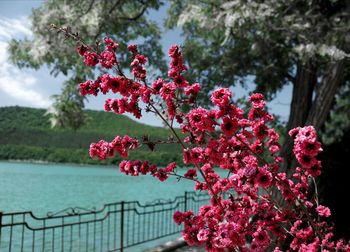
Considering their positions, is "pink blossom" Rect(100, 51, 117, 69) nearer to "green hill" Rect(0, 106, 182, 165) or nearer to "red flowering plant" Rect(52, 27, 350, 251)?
"red flowering plant" Rect(52, 27, 350, 251)

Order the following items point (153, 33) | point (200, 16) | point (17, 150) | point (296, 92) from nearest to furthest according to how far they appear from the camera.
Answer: point (200, 16) < point (296, 92) < point (153, 33) < point (17, 150)

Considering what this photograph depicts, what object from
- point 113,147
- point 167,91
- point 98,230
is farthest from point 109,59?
point 98,230

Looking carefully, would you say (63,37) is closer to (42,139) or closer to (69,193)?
(69,193)

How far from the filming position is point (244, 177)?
2682 mm

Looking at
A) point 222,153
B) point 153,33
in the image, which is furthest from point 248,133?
point 153,33

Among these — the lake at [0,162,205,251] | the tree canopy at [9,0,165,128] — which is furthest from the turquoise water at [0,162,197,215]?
the tree canopy at [9,0,165,128]

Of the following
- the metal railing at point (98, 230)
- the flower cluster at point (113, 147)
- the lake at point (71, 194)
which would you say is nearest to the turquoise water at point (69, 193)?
the lake at point (71, 194)

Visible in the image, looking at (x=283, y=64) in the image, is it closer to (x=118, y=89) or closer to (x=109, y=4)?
(x=109, y=4)

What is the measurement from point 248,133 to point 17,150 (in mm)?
101139

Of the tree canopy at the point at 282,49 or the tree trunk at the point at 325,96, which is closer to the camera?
the tree canopy at the point at 282,49

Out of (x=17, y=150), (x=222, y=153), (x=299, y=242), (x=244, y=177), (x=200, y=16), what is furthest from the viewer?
(x=17, y=150)

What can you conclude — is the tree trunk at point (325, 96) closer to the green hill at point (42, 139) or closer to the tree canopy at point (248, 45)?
the tree canopy at point (248, 45)

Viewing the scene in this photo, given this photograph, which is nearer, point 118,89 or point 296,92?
point 118,89

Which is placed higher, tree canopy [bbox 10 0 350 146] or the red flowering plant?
tree canopy [bbox 10 0 350 146]
